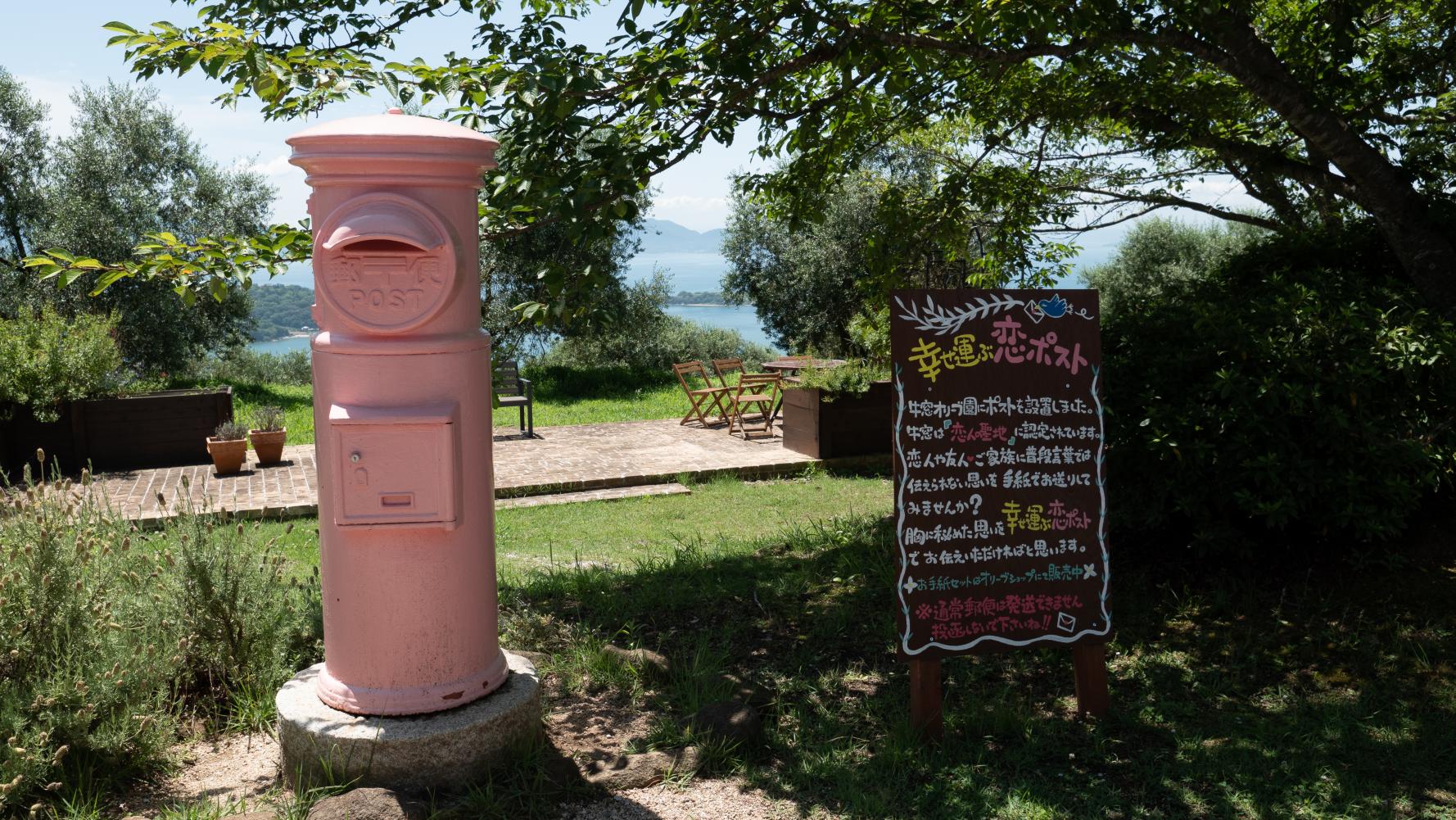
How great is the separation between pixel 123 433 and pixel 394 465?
9.84 meters

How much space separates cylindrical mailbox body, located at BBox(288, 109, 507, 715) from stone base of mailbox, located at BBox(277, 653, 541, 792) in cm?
6

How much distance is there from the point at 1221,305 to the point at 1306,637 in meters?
1.80

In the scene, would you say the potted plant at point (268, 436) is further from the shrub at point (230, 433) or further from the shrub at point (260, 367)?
the shrub at point (260, 367)

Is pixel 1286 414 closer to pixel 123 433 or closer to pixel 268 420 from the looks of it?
pixel 268 420

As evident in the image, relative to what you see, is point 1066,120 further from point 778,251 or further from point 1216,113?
point 778,251

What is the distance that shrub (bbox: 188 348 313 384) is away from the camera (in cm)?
2288

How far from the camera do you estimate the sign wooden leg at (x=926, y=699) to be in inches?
160

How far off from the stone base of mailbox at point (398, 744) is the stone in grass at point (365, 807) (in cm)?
15

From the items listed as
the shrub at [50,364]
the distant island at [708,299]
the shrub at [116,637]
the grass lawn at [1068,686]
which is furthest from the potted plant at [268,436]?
the distant island at [708,299]

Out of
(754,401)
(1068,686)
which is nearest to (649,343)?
(754,401)

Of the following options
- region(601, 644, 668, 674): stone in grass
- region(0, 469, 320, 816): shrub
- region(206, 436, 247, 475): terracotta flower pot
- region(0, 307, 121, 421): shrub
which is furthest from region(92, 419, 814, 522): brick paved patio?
region(601, 644, 668, 674): stone in grass

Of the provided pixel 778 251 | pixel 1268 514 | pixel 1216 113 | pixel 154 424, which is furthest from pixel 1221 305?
pixel 778 251

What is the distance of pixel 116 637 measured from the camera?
3.83 metres

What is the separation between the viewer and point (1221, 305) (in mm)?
5688
